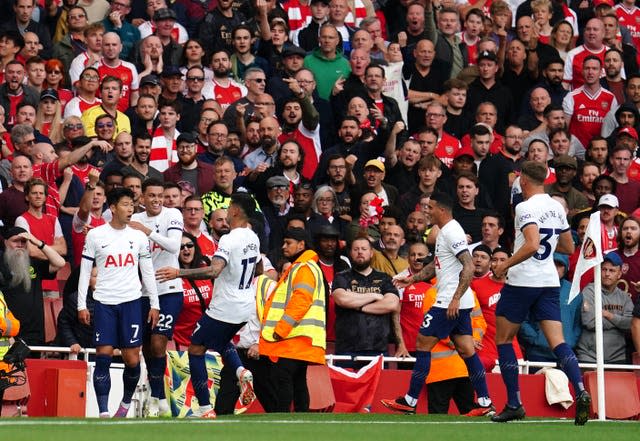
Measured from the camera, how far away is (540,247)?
48.6 feet

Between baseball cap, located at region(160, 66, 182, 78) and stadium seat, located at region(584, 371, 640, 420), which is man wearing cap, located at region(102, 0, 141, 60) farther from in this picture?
stadium seat, located at region(584, 371, 640, 420)

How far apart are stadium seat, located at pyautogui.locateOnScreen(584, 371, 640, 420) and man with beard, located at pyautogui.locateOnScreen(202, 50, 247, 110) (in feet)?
22.9

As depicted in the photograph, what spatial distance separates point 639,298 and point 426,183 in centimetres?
345

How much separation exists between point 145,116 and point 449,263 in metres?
6.60

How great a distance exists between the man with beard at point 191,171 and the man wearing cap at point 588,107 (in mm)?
6188

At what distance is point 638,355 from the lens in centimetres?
1980

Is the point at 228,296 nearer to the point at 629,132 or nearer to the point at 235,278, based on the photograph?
the point at 235,278

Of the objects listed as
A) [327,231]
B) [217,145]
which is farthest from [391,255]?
[217,145]

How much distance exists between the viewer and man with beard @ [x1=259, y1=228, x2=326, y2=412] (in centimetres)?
1622

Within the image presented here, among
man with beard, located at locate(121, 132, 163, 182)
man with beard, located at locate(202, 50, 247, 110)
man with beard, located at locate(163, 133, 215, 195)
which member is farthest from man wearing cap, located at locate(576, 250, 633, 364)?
man with beard, located at locate(202, 50, 247, 110)

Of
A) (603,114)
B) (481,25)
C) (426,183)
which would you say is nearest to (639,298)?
(426,183)

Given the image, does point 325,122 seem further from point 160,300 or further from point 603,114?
point 160,300

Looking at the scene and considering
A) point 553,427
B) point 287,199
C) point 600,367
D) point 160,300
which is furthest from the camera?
point 287,199

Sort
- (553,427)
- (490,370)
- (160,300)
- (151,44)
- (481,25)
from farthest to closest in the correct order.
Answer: (481,25) < (151,44) < (490,370) < (160,300) < (553,427)
